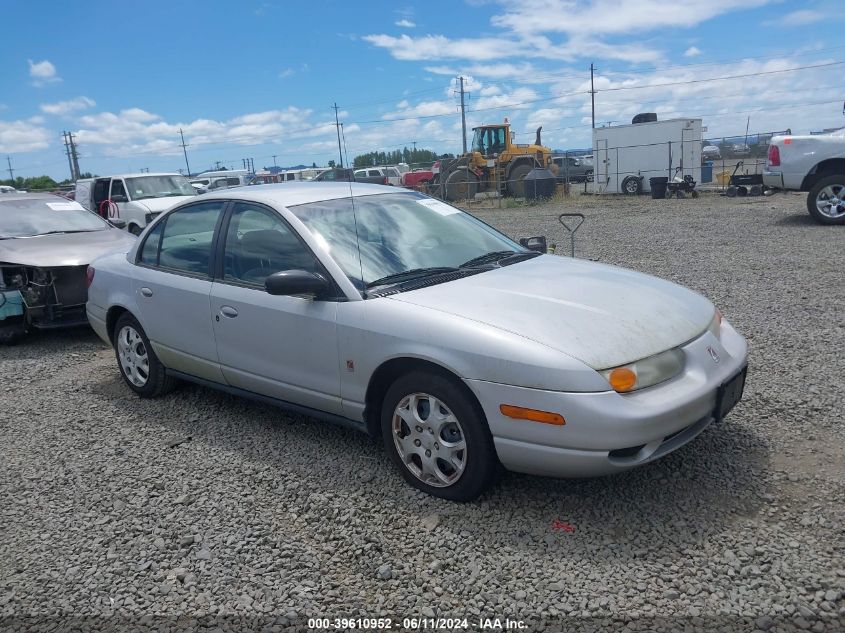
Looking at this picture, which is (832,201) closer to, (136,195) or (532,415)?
(532,415)

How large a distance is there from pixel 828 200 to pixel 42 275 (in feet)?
41.2

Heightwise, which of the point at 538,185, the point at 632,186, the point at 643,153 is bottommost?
the point at 632,186

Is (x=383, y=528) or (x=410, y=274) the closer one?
(x=383, y=528)

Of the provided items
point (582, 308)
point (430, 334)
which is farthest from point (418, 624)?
point (582, 308)

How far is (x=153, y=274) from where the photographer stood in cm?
506

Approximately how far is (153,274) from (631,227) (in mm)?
12300

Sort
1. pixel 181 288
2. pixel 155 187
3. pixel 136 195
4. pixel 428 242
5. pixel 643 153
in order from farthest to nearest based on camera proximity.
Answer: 1. pixel 643 153
2. pixel 155 187
3. pixel 136 195
4. pixel 181 288
5. pixel 428 242

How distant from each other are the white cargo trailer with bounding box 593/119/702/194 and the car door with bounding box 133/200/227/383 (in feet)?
75.1

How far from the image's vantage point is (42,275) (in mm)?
7199

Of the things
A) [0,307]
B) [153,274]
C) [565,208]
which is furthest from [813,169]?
[0,307]

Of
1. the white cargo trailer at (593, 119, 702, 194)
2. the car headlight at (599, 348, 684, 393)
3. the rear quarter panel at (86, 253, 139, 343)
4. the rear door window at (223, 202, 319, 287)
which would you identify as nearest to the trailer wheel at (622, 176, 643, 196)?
the white cargo trailer at (593, 119, 702, 194)

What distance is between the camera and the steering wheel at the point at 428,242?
4226mm

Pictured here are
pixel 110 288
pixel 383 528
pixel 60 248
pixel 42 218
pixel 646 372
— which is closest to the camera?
pixel 646 372

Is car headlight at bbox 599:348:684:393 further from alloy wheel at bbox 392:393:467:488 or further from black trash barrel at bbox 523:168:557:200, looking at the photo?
black trash barrel at bbox 523:168:557:200
